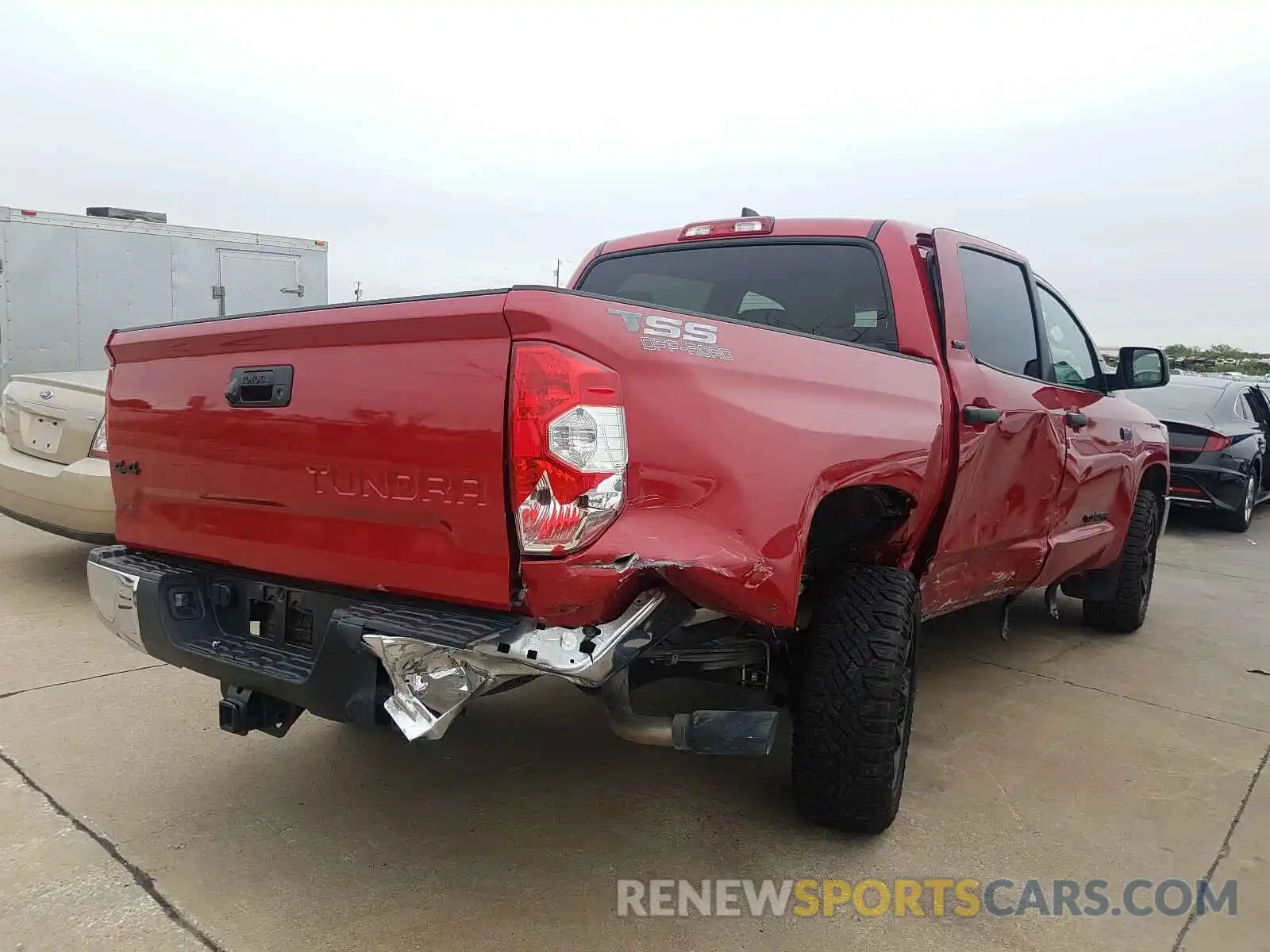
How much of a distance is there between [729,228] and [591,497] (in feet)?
7.19

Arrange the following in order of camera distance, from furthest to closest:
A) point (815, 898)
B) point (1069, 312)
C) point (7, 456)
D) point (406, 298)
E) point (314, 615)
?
point (7, 456) < point (1069, 312) < point (815, 898) < point (314, 615) < point (406, 298)

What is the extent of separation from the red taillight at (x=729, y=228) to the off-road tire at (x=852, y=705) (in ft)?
5.14

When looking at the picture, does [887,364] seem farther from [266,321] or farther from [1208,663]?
[1208,663]

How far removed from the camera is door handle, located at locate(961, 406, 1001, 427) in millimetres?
3347

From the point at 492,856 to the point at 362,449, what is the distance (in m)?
1.30

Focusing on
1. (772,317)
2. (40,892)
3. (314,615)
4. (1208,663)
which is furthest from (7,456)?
(1208,663)

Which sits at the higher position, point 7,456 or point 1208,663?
point 7,456

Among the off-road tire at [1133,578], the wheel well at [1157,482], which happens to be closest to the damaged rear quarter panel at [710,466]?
the off-road tire at [1133,578]

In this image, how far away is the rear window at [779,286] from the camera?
3467 mm

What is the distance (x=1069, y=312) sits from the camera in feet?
15.9

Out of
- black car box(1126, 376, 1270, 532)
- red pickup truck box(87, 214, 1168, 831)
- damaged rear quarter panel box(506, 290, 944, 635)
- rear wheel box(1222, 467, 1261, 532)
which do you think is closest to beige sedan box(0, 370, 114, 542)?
red pickup truck box(87, 214, 1168, 831)

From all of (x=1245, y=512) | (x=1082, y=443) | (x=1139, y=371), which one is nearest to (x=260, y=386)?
(x=1082, y=443)

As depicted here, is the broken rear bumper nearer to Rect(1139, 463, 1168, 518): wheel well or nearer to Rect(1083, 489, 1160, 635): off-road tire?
Rect(1083, 489, 1160, 635): off-road tire

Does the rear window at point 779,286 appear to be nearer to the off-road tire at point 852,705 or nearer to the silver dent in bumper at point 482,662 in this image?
the off-road tire at point 852,705
